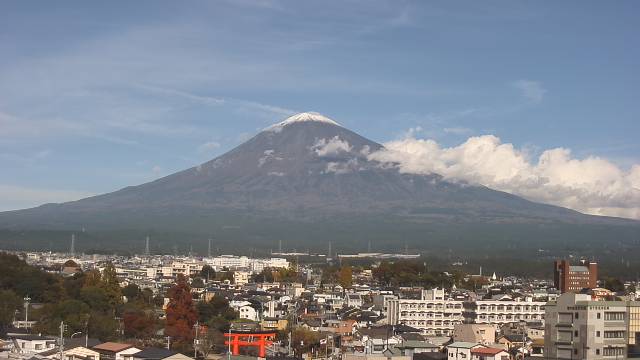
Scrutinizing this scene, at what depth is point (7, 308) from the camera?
121ft

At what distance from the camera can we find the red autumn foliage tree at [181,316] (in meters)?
38.4

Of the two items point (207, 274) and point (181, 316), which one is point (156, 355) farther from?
point (207, 274)

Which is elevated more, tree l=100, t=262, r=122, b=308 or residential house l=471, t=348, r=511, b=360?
tree l=100, t=262, r=122, b=308

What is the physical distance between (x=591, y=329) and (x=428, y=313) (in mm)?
28106

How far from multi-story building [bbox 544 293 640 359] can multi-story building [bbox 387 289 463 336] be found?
26455 millimetres

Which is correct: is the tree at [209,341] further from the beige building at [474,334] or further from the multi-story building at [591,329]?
the multi-story building at [591,329]

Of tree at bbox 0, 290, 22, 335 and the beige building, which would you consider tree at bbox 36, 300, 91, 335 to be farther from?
the beige building

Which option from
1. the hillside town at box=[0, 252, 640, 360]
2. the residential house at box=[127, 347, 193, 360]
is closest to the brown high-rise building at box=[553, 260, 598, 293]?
the hillside town at box=[0, 252, 640, 360]

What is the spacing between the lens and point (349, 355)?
32.6m

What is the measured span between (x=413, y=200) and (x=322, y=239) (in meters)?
33.5

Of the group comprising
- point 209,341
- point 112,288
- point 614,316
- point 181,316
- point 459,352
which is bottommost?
point 209,341

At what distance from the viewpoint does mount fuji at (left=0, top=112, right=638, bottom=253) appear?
13088 centimetres

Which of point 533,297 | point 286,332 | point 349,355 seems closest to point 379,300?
point 533,297

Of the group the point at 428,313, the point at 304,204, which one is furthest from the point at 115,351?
the point at 304,204
